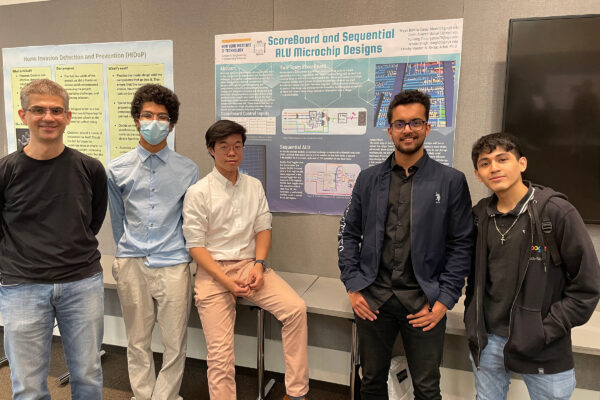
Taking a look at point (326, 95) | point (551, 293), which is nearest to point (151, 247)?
point (326, 95)

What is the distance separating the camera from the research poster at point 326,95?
2225mm

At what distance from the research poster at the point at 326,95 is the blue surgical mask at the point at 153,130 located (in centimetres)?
60

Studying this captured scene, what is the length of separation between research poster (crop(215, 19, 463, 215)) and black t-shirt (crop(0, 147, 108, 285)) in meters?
1.13

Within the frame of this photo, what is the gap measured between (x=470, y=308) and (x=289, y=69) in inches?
67.3

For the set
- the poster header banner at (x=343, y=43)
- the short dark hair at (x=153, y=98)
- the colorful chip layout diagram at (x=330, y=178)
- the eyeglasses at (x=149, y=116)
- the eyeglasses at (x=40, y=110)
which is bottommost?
the colorful chip layout diagram at (x=330, y=178)

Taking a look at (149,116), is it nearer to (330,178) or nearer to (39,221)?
(39,221)

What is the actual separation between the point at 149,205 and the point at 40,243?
57 centimetres

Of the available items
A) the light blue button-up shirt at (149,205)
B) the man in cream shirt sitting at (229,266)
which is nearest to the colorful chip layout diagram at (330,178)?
the man in cream shirt sitting at (229,266)

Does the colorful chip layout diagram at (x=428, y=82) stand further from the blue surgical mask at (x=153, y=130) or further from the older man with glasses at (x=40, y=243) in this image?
the older man with glasses at (x=40, y=243)

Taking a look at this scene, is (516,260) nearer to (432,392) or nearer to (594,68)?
(432,392)

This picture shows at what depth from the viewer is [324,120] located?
2.44 m

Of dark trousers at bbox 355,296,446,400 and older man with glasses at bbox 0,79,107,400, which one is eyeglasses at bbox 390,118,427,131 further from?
older man with glasses at bbox 0,79,107,400

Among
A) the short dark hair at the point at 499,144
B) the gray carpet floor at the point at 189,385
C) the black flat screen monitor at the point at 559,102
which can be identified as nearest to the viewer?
the short dark hair at the point at 499,144

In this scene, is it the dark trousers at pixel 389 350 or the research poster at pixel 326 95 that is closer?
the dark trousers at pixel 389 350
